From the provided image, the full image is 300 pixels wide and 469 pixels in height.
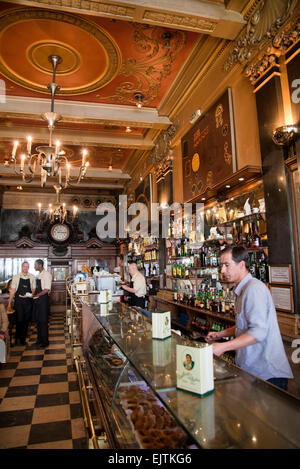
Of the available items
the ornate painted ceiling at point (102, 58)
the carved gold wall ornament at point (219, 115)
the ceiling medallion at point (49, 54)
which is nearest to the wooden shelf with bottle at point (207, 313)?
the carved gold wall ornament at point (219, 115)

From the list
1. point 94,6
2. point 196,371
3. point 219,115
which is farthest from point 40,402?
point 94,6

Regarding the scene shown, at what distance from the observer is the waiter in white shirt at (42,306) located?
6.03 meters

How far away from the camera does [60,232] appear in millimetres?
12672

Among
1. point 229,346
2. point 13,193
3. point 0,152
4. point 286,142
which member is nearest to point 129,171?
point 0,152

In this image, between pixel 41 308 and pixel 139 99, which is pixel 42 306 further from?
pixel 139 99

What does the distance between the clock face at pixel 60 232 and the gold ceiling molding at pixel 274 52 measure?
33.9ft

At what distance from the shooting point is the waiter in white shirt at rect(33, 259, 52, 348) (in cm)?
603

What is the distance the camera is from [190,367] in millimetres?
1308

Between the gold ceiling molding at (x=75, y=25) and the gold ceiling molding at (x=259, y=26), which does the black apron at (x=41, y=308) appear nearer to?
the gold ceiling molding at (x=75, y=25)

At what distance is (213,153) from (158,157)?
3.02 metres

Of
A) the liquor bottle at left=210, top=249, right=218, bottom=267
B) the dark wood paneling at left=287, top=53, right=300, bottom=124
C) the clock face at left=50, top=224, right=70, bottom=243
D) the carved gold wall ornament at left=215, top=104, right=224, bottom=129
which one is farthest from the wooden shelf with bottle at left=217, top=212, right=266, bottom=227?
the clock face at left=50, top=224, right=70, bottom=243

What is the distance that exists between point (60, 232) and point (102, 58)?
28.4ft

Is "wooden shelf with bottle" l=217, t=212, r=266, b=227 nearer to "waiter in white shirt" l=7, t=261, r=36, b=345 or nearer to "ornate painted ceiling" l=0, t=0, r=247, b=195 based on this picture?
"ornate painted ceiling" l=0, t=0, r=247, b=195

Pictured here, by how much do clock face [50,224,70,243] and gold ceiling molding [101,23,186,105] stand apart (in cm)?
744
